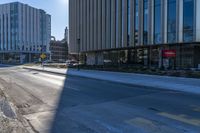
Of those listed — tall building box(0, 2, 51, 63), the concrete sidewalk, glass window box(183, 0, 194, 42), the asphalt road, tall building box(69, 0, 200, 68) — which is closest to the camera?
the asphalt road

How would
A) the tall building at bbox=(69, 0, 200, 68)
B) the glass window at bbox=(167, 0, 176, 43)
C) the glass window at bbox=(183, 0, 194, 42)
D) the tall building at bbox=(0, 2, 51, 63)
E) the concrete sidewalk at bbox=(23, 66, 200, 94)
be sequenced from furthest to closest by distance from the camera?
the tall building at bbox=(0, 2, 51, 63)
the glass window at bbox=(167, 0, 176, 43)
the tall building at bbox=(69, 0, 200, 68)
the glass window at bbox=(183, 0, 194, 42)
the concrete sidewalk at bbox=(23, 66, 200, 94)

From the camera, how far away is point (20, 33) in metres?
110

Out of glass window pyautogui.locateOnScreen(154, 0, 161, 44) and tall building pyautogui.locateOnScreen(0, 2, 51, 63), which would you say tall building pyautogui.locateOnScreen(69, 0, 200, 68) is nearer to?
glass window pyautogui.locateOnScreen(154, 0, 161, 44)

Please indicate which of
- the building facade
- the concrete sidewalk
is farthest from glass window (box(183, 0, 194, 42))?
the building facade

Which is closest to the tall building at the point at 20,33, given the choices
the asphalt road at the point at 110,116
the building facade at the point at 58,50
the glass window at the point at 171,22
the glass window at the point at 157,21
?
the building facade at the point at 58,50

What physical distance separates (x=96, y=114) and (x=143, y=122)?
6.11 feet

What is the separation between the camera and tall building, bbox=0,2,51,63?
10950 centimetres

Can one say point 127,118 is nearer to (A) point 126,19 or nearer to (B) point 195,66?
(B) point 195,66

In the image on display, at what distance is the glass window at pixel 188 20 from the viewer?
29.7m

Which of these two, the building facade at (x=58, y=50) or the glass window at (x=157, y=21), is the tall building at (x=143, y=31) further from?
the building facade at (x=58, y=50)

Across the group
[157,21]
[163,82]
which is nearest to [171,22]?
[157,21]

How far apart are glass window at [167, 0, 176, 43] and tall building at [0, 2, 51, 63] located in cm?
8104

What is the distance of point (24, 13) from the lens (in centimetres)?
11000

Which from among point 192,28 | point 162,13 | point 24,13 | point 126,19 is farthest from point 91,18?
point 24,13
